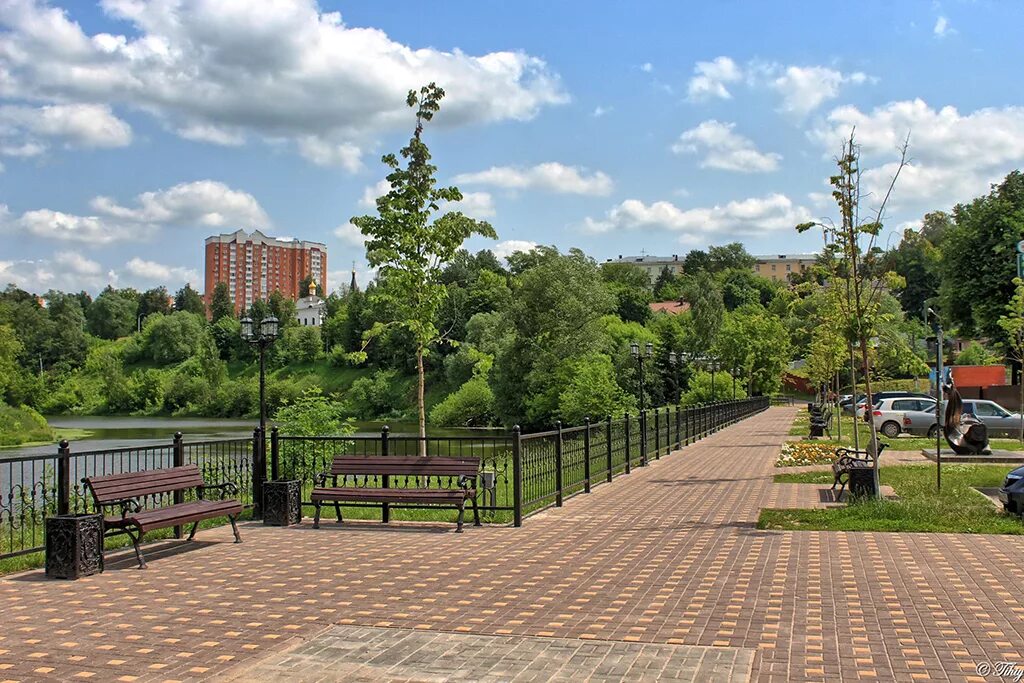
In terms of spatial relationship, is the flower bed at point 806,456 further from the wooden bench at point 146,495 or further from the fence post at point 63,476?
the fence post at point 63,476

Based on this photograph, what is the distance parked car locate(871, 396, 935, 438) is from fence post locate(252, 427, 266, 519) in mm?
23561

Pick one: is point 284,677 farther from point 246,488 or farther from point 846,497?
point 846,497

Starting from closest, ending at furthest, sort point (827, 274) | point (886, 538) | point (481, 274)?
point (886, 538)
point (827, 274)
point (481, 274)

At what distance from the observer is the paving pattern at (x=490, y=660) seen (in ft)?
17.0

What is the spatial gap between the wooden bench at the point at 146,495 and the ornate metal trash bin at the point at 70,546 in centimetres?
32

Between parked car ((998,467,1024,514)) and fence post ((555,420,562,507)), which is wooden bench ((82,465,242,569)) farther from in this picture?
parked car ((998,467,1024,514))

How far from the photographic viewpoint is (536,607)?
6.93 m

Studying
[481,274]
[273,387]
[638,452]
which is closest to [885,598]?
[638,452]

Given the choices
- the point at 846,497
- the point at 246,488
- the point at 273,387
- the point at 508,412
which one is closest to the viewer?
the point at 246,488

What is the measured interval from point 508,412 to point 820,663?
43175mm

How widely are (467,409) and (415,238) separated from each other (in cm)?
3762

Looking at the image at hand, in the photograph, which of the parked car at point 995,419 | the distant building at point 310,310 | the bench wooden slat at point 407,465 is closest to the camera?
the bench wooden slat at point 407,465

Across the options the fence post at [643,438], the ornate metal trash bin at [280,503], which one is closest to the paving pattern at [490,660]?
the ornate metal trash bin at [280,503]

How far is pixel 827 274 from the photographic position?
1745 centimetres
